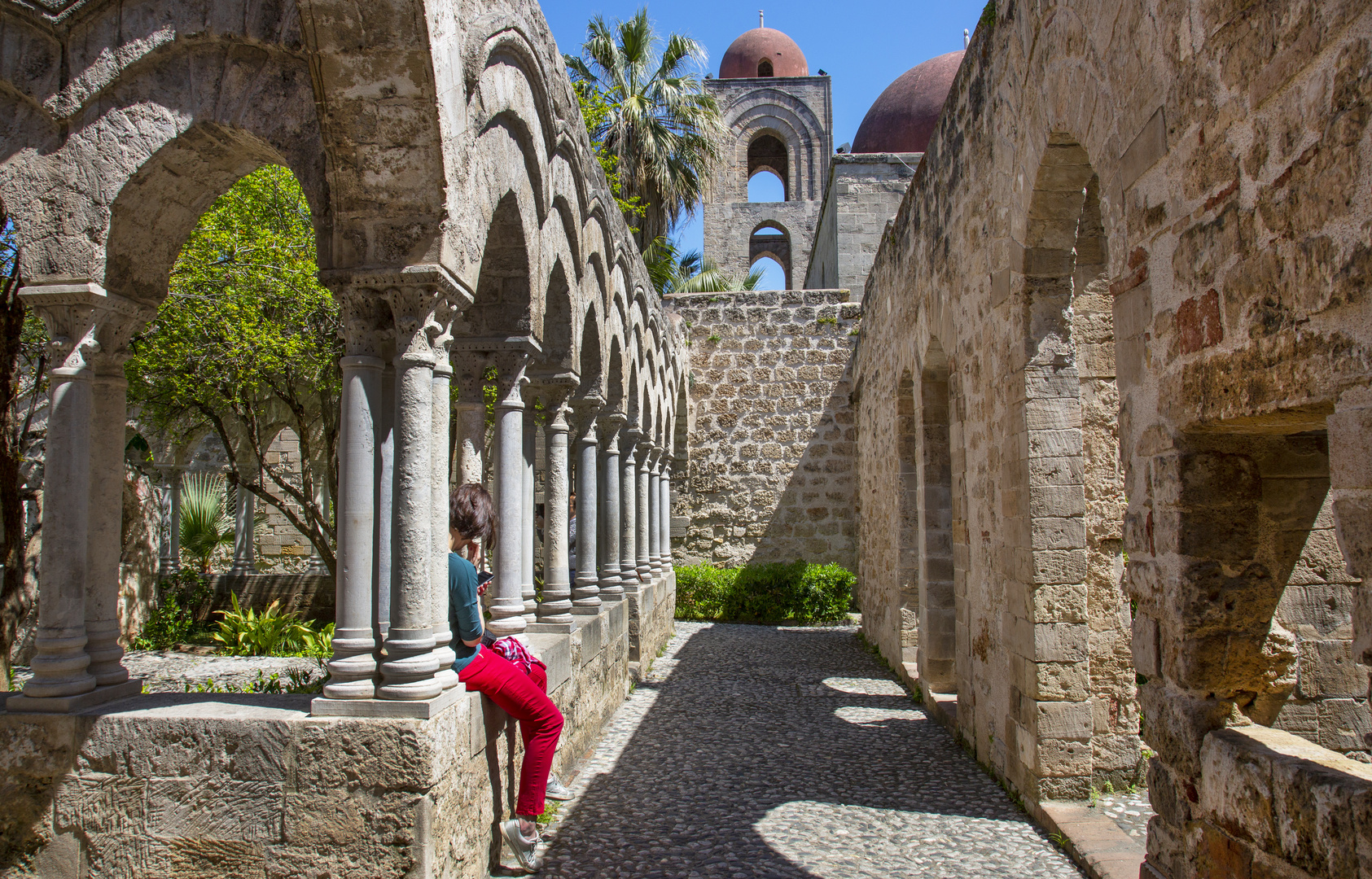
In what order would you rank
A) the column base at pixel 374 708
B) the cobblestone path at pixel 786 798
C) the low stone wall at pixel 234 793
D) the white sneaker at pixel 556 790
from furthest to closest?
the white sneaker at pixel 556 790 < the cobblestone path at pixel 786 798 < the column base at pixel 374 708 < the low stone wall at pixel 234 793

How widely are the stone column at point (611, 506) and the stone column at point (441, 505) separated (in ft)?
13.9

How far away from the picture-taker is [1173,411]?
241 cm

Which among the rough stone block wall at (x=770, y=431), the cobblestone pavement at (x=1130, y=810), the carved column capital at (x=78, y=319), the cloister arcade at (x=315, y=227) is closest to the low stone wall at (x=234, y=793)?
the cloister arcade at (x=315, y=227)

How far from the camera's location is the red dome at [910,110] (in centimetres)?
1631

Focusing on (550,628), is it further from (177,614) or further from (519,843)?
(177,614)

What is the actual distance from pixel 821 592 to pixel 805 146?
14068 mm

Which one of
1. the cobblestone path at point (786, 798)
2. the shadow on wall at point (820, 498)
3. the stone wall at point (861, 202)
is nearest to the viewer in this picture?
the cobblestone path at point (786, 798)

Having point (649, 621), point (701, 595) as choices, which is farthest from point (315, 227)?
point (701, 595)

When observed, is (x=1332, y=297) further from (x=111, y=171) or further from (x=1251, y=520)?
(x=111, y=171)

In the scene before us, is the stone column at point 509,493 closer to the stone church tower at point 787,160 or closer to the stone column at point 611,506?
the stone column at point 611,506

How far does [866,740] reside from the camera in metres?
5.49

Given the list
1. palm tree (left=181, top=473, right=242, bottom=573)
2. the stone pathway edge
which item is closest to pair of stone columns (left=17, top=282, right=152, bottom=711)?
the stone pathway edge

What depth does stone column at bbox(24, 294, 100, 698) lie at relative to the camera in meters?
3.00

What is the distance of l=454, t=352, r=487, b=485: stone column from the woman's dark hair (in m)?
0.73
